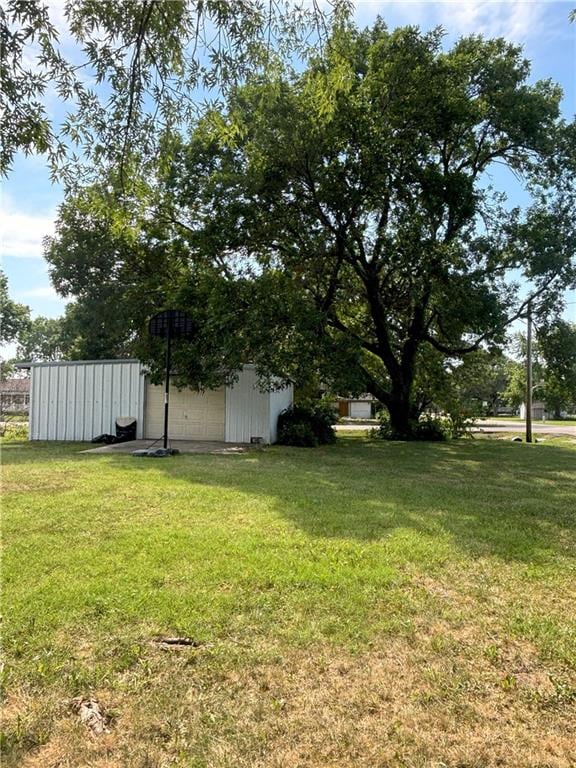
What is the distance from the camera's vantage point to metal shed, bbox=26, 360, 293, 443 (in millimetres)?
14461

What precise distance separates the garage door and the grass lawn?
30.1 feet

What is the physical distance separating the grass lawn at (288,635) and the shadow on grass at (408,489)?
6 centimetres

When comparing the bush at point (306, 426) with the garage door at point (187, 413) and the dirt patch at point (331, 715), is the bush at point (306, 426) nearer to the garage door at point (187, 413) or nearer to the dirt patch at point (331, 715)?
the garage door at point (187, 413)

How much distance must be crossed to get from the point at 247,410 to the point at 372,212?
6669 mm

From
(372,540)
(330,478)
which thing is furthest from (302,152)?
(372,540)

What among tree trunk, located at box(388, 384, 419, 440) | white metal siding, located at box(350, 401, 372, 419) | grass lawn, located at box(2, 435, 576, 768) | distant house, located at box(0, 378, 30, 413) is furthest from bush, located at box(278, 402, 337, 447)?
distant house, located at box(0, 378, 30, 413)

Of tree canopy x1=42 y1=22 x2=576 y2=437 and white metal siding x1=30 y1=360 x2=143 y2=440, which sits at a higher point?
tree canopy x1=42 y1=22 x2=576 y2=437

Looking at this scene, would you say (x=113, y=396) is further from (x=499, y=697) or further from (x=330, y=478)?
(x=499, y=697)

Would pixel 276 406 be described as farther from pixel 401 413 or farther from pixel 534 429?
pixel 534 429

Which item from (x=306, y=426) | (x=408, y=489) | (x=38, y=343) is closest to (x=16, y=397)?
(x=38, y=343)

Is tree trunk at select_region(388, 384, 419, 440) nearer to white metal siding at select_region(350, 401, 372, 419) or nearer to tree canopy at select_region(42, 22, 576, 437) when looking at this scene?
tree canopy at select_region(42, 22, 576, 437)

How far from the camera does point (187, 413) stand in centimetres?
1488

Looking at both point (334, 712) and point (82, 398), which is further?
point (82, 398)

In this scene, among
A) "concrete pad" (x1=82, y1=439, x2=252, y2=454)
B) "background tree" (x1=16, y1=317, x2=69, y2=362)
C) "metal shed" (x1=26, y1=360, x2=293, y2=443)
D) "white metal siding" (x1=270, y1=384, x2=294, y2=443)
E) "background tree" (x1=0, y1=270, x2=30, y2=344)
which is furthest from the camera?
"background tree" (x1=16, y1=317, x2=69, y2=362)
